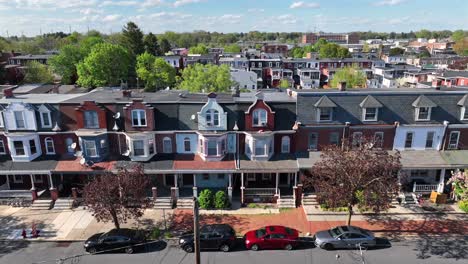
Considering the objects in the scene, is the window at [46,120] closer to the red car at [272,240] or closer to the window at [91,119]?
the window at [91,119]

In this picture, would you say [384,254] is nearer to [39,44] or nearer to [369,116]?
[369,116]

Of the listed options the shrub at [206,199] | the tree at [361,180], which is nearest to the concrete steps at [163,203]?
the shrub at [206,199]

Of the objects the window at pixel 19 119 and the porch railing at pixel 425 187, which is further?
the window at pixel 19 119

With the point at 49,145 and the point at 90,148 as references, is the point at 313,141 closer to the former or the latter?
the point at 90,148

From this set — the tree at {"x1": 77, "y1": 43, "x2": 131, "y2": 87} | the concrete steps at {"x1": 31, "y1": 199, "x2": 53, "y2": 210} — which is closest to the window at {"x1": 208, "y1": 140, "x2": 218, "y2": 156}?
the concrete steps at {"x1": 31, "y1": 199, "x2": 53, "y2": 210}

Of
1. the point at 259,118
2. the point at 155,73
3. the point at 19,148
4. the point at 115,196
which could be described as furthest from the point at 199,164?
the point at 155,73
